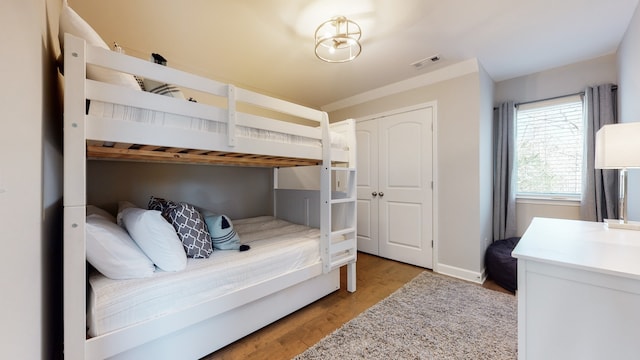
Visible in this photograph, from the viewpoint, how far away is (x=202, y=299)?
141cm

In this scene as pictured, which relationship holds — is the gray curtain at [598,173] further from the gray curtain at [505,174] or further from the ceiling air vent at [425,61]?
the ceiling air vent at [425,61]

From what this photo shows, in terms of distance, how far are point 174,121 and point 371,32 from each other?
1691 millimetres

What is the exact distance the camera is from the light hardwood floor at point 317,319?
1.55 m

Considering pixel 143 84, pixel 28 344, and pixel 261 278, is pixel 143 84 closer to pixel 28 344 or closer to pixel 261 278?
pixel 28 344

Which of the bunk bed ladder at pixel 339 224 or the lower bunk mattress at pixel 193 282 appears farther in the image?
the bunk bed ladder at pixel 339 224

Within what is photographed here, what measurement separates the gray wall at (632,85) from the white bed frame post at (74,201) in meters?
3.34

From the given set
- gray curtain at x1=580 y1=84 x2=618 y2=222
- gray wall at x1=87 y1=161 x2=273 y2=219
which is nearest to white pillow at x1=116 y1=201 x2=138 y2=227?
gray wall at x1=87 y1=161 x2=273 y2=219

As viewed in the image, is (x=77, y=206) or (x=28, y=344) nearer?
(x=28, y=344)

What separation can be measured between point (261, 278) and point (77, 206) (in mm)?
1068

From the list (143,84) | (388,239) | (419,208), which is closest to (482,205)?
(419,208)

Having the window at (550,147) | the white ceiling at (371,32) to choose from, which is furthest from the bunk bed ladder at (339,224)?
the window at (550,147)

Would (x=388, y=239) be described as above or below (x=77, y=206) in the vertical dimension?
below

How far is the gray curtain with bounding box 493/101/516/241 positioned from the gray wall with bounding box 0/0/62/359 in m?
3.79

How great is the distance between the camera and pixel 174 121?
1297mm
